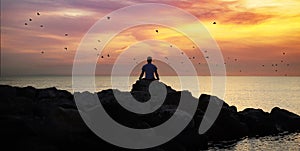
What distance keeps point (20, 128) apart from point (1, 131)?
870 millimetres

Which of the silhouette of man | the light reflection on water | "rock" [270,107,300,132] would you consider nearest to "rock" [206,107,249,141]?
the light reflection on water

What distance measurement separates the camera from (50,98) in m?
25.8

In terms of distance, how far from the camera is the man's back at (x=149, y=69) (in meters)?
29.5

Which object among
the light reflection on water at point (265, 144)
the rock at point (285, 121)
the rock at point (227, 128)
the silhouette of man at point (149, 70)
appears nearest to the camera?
the silhouette of man at point (149, 70)

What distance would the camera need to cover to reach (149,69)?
1163 inches

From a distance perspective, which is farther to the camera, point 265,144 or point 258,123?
point 258,123

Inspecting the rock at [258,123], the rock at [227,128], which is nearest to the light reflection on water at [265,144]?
the rock at [227,128]

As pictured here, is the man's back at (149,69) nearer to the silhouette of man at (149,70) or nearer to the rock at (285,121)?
the silhouette of man at (149,70)

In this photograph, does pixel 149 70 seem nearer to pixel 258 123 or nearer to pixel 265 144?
pixel 265 144

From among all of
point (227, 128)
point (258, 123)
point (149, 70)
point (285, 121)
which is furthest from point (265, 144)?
point (149, 70)

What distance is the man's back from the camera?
29.5 meters

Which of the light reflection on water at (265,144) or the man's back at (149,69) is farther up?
the man's back at (149,69)

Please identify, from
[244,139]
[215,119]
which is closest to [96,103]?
[215,119]

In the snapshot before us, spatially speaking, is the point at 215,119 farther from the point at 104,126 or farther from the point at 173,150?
the point at 104,126
